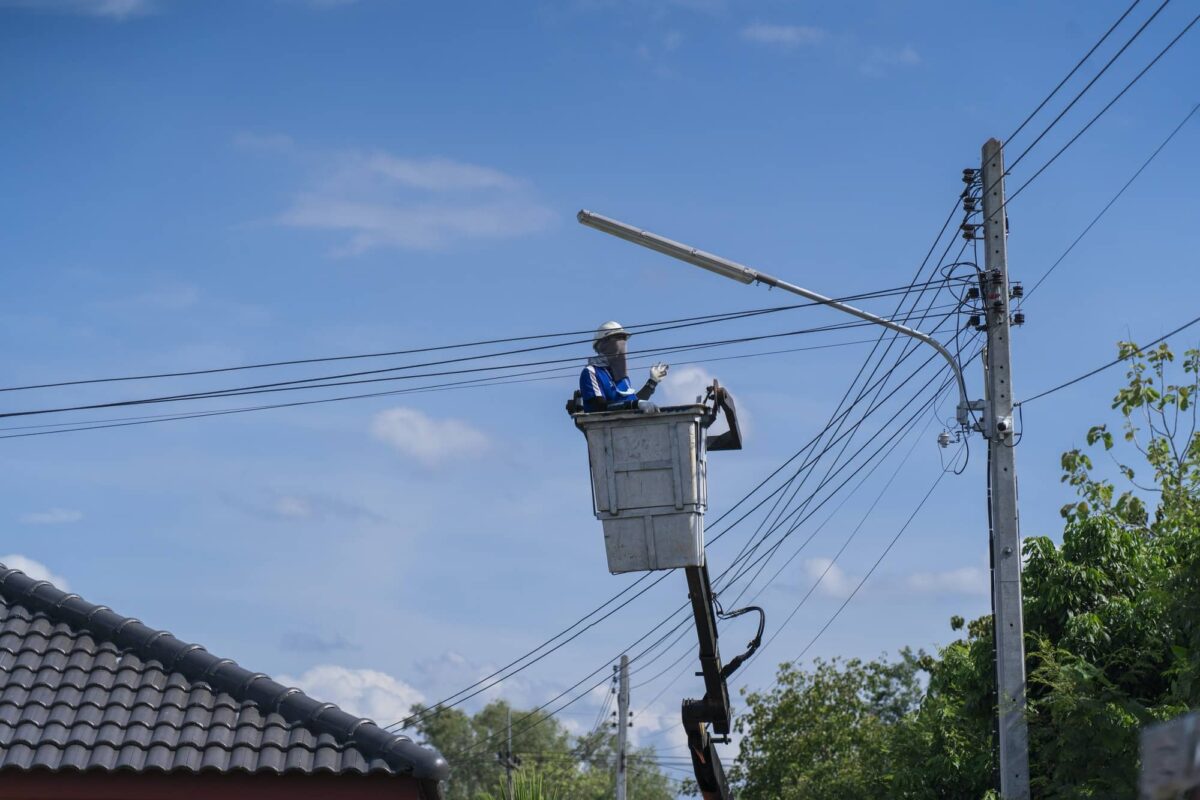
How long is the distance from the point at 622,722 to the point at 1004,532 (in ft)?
101

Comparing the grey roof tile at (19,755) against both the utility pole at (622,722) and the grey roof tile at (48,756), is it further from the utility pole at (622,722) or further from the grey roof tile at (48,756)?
the utility pole at (622,722)

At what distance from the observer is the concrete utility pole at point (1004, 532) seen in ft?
44.8

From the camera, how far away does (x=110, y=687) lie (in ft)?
32.2

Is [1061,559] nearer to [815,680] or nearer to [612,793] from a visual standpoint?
[815,680]

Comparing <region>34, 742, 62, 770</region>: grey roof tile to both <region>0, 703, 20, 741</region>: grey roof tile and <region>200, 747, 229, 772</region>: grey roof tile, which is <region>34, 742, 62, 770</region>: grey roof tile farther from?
Answer: <region>200, 747, 229, 772</region>: grey roof tile

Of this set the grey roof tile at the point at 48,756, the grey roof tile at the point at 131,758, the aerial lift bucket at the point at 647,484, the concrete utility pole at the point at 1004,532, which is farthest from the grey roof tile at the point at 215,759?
the concrete utility pole at the point at 1004,532

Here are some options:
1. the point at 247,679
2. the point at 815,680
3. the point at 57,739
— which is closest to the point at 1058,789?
the point at 247,679

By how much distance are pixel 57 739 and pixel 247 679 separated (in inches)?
50.5

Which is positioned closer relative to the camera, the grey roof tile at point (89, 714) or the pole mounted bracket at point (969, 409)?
the grey roof tile at point (89, 714)

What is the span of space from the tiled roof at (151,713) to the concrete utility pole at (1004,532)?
22.6ft

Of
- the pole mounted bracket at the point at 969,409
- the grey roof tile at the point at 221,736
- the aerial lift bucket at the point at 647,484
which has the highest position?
the pole mounted bracket at the point at 969,409

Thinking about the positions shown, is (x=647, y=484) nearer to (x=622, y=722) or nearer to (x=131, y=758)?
(x=131, y=758)

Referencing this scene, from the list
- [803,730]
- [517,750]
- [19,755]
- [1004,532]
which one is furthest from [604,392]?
[517,750]

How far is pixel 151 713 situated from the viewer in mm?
9547
